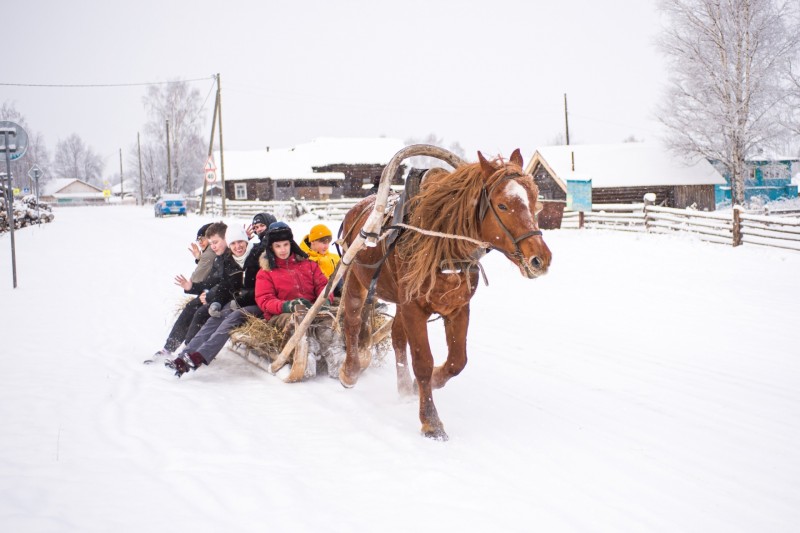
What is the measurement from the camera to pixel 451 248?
4.10 meters

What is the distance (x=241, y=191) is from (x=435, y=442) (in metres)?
43.7

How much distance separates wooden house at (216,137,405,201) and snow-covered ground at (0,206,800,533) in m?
34.8

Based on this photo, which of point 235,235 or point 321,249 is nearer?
point 235,235

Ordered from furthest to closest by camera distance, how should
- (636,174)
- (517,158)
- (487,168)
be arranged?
(636,174) → (517,158) → (487,168)

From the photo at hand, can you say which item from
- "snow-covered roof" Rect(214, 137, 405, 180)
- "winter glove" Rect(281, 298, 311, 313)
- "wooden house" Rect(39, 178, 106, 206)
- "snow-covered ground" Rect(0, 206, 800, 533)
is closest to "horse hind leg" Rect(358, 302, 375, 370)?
"snow-covered ground" Rect(0, 206, 800, 533)

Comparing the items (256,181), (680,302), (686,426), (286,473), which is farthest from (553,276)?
(256,181)

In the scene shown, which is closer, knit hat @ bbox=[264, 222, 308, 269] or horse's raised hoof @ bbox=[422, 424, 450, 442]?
horse's raised hoof @ bbox=[422, 424, 450, 442]

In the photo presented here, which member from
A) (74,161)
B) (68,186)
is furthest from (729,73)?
(74,161)

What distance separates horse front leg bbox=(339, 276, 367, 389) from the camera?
501 cm

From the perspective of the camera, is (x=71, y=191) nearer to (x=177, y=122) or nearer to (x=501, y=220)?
(x=177, y=122)

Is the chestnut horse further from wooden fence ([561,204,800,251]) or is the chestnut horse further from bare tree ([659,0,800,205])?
bare tree ([659,0,800,205])

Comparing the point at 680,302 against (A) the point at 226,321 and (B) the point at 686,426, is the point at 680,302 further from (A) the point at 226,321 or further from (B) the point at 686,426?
(A) the point at 226,321

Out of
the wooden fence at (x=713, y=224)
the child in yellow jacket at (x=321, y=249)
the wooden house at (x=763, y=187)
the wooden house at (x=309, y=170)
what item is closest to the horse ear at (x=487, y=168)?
the child in yellow jacket at (x=321, y=249)

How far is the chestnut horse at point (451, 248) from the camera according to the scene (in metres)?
3.75
